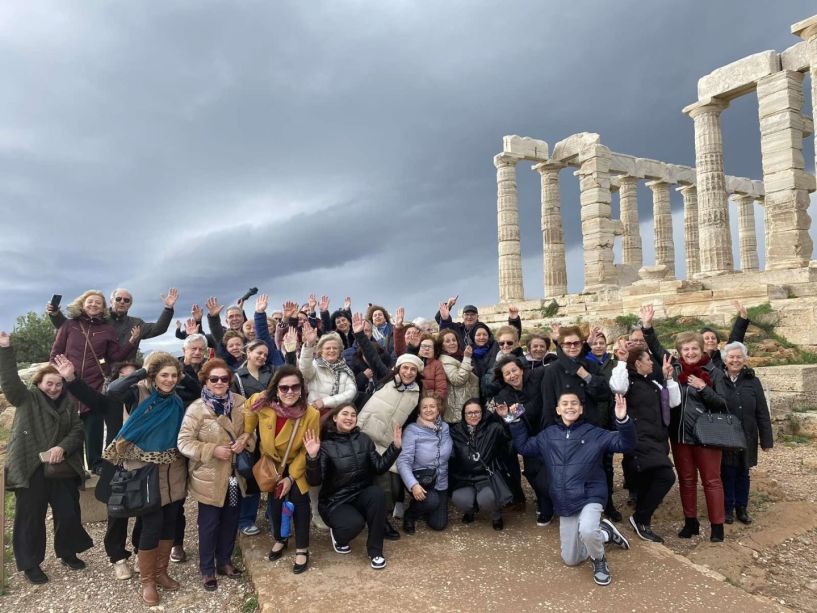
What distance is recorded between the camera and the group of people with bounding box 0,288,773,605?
175 inches

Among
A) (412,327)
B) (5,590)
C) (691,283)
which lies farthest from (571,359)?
(691,283)

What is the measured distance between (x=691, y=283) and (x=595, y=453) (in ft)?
49.0

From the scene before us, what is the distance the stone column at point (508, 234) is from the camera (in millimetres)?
24750

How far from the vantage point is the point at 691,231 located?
26875 mm

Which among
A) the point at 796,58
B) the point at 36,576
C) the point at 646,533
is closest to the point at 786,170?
the point at 796,58

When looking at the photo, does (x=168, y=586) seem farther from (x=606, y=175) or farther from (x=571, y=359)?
(x=606, y=175)

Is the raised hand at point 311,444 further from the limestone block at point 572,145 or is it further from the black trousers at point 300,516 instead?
the limestone block at point 572,145

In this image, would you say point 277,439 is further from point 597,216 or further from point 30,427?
point 597,216

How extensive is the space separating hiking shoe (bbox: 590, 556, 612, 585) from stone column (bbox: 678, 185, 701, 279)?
80.1ft

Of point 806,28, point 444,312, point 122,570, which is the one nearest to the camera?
point 122,570

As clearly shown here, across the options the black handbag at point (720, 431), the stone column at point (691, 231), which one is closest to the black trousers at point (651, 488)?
the black handbag at point (720, 431)

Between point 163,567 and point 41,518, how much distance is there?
1303 millimetres

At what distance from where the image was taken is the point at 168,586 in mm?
4480

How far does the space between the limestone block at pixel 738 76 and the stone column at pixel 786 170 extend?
35cm
